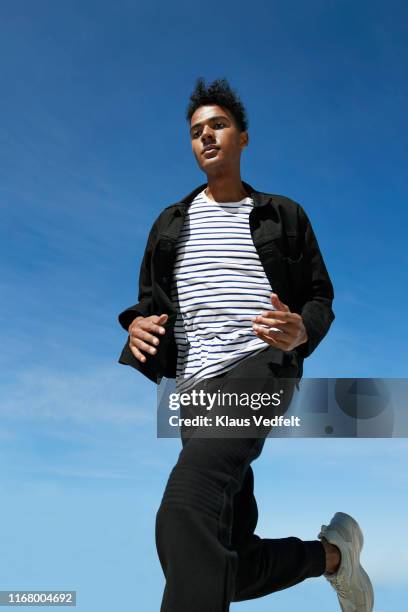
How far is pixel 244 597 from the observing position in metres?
5.12

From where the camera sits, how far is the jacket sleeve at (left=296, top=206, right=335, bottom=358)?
491cm

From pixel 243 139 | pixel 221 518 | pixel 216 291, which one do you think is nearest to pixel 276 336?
pixel 216 291

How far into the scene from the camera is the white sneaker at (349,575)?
17.9ft

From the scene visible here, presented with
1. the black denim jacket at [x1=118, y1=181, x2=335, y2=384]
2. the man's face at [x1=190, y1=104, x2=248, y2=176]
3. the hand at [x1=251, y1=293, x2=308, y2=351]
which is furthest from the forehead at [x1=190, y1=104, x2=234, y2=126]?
the hand at [x1=251, y1=293, x2=308, y2=351]

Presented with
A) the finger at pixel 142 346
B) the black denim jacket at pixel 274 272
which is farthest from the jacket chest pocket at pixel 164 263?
the finger at pixel 142 346

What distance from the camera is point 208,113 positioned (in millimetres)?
5402

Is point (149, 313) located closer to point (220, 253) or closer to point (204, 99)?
point (220, 253)

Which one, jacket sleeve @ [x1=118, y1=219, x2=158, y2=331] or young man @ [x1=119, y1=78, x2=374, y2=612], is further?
jacket sleeve @ [x1=118, y1=219, x2=158, y2=331]

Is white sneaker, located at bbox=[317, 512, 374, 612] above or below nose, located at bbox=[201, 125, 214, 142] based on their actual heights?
below

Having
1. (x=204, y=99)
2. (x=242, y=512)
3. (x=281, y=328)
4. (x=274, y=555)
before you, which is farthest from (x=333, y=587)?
(x=204, y=99)

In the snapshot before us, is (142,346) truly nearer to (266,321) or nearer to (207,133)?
(266,321)

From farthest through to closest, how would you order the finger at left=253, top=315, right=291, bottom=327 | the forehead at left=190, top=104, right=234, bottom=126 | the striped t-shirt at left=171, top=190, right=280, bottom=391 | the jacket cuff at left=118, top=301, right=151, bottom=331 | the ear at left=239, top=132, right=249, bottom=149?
the ear at left=239, top=132, right=249, bottom=149 → the forehead at left=190, top=104, right=234, bottom=126 → the jacket cuff at left=118, top=301, right=151, bottom=331 → the striped t-shirt at left=171, top=190, right=280, bottom=391 → the finger at left=253, top=315, right=291, bottom=327

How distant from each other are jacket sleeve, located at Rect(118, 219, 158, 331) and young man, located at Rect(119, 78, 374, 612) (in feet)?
0.03

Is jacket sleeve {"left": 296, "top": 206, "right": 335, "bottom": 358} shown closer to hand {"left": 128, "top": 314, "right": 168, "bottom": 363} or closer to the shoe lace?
hand {"left": 128, "top": 314, "right": 168, "bottom": 363}
